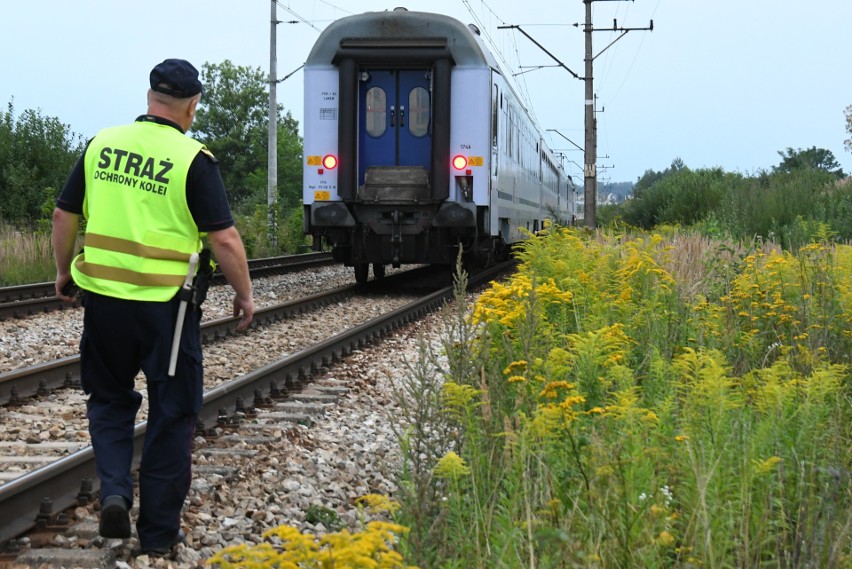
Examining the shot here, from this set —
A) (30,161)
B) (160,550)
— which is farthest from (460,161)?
(30,161)

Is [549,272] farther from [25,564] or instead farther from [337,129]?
[25,564]

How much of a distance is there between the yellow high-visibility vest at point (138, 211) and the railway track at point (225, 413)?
1019mm

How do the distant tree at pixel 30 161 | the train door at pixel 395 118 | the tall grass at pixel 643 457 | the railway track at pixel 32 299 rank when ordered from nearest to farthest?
the tall grass at pixel 643 457 < the railway track at pixel 32 299 < the train door at pixel 395 118 < the distant tree at pixel 30 161

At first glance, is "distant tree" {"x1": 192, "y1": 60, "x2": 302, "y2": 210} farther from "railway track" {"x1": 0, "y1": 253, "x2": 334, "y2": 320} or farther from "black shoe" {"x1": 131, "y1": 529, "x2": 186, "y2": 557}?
"black shoe" {"x1": 131, "y1": 529, "x2": 186, "y2": 557}

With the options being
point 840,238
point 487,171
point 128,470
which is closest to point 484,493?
point 128,470

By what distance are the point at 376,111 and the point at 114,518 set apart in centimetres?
1056

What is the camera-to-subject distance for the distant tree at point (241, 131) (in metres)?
89.2

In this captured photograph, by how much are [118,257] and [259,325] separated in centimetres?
708

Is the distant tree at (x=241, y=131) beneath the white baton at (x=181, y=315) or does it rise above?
above

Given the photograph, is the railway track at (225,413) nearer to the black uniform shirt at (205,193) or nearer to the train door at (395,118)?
the black uniform shirt at (205,193)

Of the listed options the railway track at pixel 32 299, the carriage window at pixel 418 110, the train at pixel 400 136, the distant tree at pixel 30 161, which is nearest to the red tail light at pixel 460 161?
the train at pixel 400 136

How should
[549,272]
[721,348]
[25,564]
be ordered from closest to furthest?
[25,564], [721,348], [549,272]

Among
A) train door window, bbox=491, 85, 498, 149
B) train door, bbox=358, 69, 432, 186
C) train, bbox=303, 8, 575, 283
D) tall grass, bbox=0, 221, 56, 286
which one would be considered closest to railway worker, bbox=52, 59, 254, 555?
train, bbox=303, 8, 575, 283

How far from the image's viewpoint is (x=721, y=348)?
6734mm
